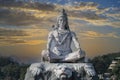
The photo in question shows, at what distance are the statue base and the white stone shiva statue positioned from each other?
451 mm

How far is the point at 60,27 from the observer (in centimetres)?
1650

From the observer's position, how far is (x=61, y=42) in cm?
1638

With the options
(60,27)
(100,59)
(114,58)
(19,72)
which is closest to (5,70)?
(19,72)

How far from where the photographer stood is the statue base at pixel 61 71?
49.8 feet

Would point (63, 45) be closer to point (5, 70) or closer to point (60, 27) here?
point (60, 27)

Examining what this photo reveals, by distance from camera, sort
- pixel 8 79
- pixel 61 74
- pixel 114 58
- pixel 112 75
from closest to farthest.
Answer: pixel 61 74 → pixel 8 79 → pixel 112 75 → pixel 114 58

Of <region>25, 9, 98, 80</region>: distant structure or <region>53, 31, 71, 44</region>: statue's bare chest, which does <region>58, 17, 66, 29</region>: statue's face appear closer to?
<region>25, 9, 98, 80</region>: distant structure

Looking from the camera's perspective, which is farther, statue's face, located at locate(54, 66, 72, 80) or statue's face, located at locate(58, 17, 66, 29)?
statue's face, located at locate(58, 17, 66, 29)

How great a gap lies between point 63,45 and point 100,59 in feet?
92.9

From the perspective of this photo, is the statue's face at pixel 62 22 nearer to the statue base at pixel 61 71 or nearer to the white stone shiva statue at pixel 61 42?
the white stone shiva statue at pixel 61 42

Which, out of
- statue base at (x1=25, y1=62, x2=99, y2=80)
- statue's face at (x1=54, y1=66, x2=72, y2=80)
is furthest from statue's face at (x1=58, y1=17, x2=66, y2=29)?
statue's face at (x1=54, y1=66, x2=72, y2=80)

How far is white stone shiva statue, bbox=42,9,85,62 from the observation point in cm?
1594

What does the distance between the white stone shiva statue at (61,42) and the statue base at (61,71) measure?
0.45 metres

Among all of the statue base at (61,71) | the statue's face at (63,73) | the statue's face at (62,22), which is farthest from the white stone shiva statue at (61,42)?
the statue's face at (63,73)
